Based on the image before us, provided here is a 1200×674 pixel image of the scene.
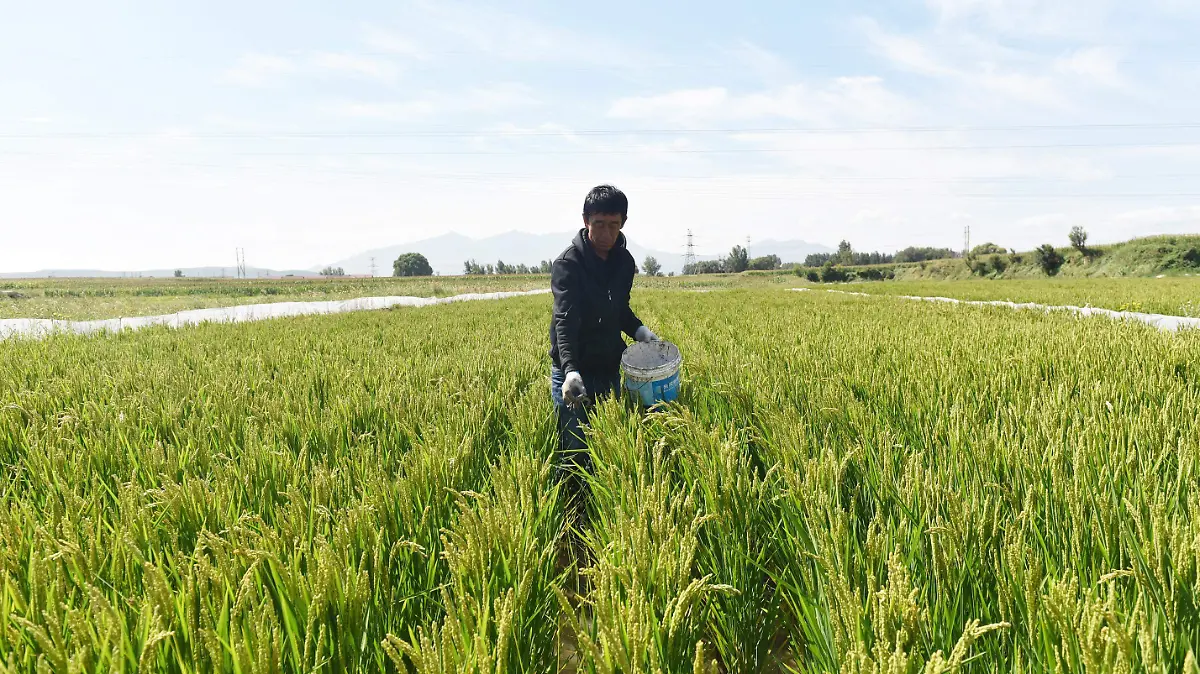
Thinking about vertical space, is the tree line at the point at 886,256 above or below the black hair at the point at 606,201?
above

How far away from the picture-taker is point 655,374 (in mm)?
2680

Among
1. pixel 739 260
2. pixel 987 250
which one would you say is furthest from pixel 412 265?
pixel 987 250

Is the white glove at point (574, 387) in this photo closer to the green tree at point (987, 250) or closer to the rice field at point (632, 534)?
the rice field at point (632, 534)

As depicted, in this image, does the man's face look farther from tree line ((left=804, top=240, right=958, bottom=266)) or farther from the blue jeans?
tree line ((left=804, top=240, right=958, bottom=266))

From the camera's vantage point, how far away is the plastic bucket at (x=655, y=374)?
106 inches

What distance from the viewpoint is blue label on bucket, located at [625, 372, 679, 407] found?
8.83 ft

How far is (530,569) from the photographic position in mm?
1198

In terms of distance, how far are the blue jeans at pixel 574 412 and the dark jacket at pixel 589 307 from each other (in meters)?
0.06

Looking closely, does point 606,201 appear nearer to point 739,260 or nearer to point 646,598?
point 646,598

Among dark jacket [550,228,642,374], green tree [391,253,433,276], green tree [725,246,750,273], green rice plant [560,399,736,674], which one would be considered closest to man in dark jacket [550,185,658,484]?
dark jacket [550,228,642,374]

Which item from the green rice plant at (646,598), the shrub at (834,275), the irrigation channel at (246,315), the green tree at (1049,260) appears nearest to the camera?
the green rice plant at (646,598)

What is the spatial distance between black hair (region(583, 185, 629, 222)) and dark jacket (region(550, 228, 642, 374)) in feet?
0.85

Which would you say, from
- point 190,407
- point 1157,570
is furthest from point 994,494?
point 190,407

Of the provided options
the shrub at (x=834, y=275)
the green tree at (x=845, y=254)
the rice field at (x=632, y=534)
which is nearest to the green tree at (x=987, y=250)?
the shrub at (x=834, y=275)
